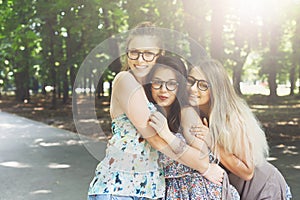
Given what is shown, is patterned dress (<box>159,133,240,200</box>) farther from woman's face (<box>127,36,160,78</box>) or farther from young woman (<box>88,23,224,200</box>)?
woman's face (<box>127,36,160,78</box>)

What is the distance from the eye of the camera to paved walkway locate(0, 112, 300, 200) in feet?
18.3

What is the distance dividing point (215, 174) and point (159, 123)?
22.9 inches

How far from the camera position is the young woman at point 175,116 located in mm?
2111

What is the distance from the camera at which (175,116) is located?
2.22 m

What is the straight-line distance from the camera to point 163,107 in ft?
7.13

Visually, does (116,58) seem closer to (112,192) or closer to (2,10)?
(112,192)

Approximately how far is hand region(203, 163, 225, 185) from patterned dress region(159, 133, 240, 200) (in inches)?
1.0

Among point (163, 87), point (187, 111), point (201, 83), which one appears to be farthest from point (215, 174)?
point (163, 87)

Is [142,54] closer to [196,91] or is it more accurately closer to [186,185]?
[196,91]

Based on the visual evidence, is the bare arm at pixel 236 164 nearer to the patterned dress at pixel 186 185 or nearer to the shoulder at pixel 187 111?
the patterned dress at pixel 186 185

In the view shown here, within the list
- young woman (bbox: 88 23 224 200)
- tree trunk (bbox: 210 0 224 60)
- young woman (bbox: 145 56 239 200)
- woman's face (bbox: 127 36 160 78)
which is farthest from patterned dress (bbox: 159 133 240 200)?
tree trunk (bbox: 210 0 224 60)

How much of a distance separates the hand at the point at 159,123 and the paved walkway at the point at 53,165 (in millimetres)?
505

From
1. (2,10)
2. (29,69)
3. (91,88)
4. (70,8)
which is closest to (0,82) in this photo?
(29,69)

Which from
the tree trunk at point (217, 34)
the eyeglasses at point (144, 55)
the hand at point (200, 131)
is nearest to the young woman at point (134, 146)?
the eyeglasses at point (144, 55)
